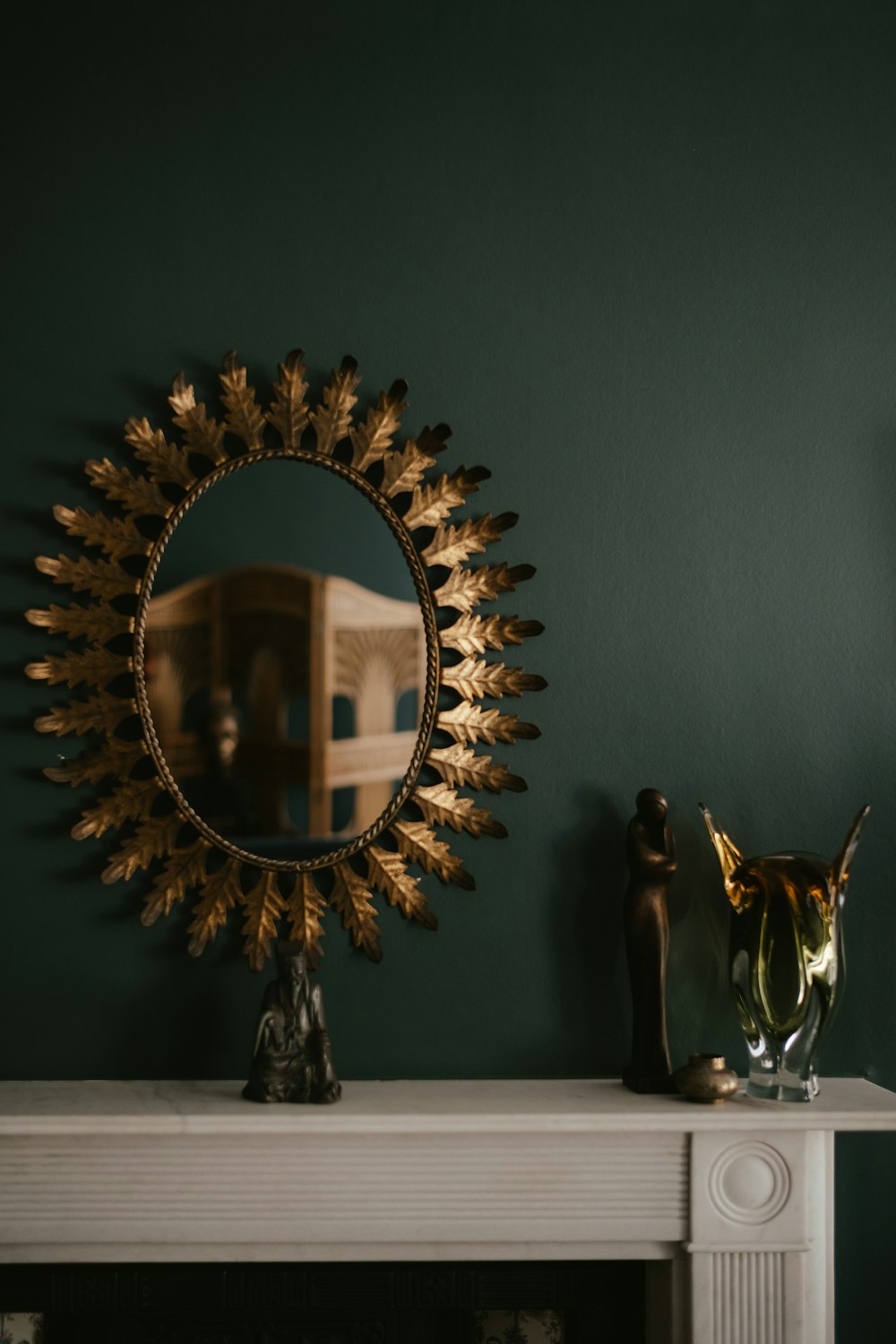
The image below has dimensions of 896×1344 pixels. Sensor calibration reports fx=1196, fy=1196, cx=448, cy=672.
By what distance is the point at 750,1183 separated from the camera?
6.49 feet

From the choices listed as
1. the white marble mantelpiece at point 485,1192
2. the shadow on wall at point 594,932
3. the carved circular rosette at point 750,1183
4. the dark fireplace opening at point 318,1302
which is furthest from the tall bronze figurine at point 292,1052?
the carved circular rosette at point 750,1183

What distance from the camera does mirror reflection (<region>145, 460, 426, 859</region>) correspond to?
2.18 m

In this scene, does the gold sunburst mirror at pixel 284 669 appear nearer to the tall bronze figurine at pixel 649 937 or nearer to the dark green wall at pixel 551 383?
the dark green wall at pixel 551 383

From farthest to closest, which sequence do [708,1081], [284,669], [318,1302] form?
[284,669] < [318,1302] < [708,1081]

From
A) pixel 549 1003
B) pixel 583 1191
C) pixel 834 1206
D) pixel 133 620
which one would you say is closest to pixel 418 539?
pixel 133 620

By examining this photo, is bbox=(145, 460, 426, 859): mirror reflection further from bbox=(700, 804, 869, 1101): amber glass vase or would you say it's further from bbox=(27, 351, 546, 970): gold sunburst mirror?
bbox=(700, 804, 869, 1101): amber glass vase

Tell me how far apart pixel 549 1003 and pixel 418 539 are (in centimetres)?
90

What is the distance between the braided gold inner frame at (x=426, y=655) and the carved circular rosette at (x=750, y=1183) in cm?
82

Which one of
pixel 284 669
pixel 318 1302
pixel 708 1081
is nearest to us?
pixel 708 1081

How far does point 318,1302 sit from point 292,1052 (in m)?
0.48

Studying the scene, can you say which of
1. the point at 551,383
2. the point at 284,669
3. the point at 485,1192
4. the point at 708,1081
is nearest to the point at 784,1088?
the point at 708,1081

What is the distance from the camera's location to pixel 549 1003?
221 cm

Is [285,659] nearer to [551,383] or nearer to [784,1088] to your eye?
[551,383]

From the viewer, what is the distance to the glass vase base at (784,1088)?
201 centimetres
